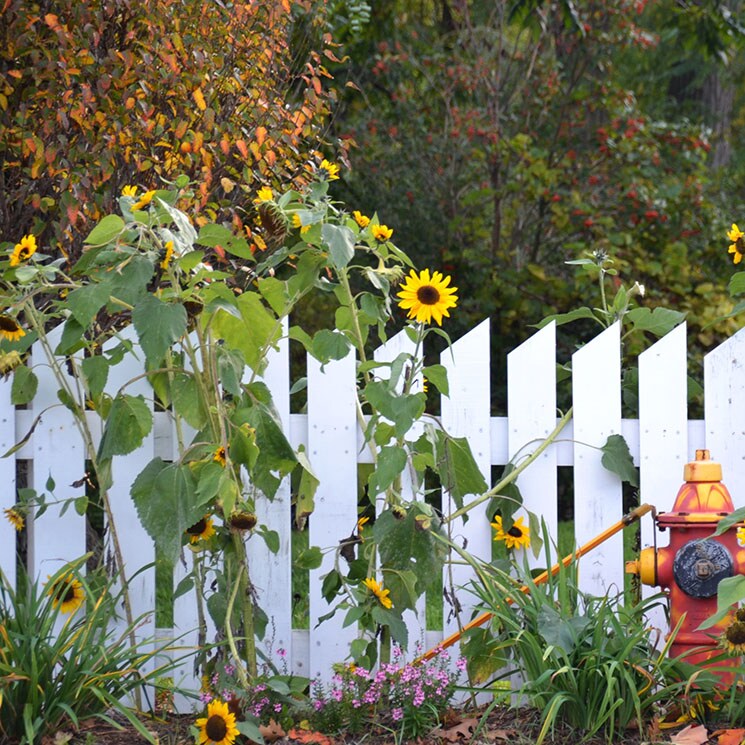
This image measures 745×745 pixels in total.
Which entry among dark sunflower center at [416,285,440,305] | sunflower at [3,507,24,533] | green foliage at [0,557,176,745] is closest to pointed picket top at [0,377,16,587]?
sunflower at [3,507,24,533]

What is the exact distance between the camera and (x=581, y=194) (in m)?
7.76

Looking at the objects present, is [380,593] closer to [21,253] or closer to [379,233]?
[379,233]

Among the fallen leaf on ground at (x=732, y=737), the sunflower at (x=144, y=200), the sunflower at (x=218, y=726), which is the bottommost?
the fallen leaf on ground at (x=732, y=737)

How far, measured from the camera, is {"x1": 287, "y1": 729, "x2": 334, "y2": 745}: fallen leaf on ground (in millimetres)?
2568

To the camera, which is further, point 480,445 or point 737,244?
point 480,445

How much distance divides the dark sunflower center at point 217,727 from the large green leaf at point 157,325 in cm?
82

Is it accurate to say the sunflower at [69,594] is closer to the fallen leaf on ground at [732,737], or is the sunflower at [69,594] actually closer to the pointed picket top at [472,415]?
the pointed picket top at [472,415]

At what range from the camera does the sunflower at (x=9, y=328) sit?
2719mm

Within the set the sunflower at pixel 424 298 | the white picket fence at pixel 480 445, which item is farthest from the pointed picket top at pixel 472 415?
the sunflower at pixel 424 298

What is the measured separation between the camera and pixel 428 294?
8.83 ft

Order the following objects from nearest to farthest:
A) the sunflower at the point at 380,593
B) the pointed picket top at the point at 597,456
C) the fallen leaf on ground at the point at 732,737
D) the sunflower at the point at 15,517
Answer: the fallen leaf on ground at the point at 732,737, the sunflower at the point at 380,593, the sunflower at the point at 15,517, the pointed picket top at the point at 597,456

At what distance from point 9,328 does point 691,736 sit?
191 centimetres

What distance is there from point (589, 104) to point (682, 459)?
5413mm

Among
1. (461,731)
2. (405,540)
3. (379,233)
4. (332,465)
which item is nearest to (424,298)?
(379,233)
